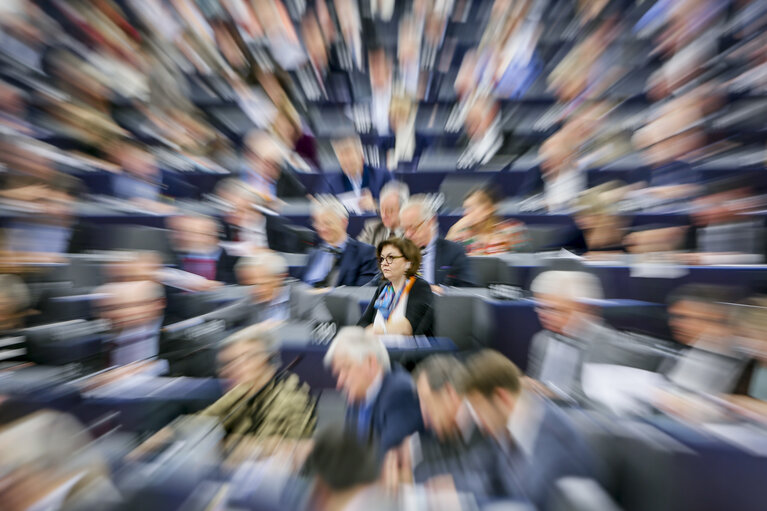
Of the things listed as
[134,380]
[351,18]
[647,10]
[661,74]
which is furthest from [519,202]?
[134,380]

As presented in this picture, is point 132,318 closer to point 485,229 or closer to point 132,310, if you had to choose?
point 132,310

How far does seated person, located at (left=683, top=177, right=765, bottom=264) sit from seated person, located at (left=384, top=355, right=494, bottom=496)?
193cm

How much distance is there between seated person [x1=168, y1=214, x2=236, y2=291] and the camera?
1.74 metres

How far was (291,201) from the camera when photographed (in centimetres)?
238

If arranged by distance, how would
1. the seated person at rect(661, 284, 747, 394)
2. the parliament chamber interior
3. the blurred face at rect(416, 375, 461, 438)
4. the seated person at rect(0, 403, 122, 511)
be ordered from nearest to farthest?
the seated person at rect(0, 403, 122, 511)
the parliament chamber interior
the blurred face at rect(416, 375, 461, 438)
the seated person at rect(661, 284, 747, 394)

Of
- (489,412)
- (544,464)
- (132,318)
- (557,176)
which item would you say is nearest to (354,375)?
(489,412)

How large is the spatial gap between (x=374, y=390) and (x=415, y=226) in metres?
1.43

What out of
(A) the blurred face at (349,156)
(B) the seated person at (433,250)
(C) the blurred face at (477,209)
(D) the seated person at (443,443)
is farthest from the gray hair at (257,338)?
(C) the blurred face at (477,209)

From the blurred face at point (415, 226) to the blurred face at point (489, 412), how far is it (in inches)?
57.2

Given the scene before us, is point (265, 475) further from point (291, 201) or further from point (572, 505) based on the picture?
point (291, 201)

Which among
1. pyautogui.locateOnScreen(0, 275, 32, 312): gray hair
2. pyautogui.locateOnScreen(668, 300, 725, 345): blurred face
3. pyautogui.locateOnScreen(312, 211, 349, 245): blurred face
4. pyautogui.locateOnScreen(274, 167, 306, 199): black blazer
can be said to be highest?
pyautogui.locateOnScreen(274, 167, 306, 199): black blazer

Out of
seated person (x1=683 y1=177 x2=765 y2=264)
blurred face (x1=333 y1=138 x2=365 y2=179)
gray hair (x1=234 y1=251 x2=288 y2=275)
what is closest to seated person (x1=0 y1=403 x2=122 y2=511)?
gray hair (x1=234 y1=251 x2=288 y2=275)

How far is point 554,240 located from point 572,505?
75.0 inches

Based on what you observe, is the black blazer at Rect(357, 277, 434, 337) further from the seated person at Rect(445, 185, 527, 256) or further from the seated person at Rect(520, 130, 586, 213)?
the seated person at Rect(520, 130, 586, 213)
